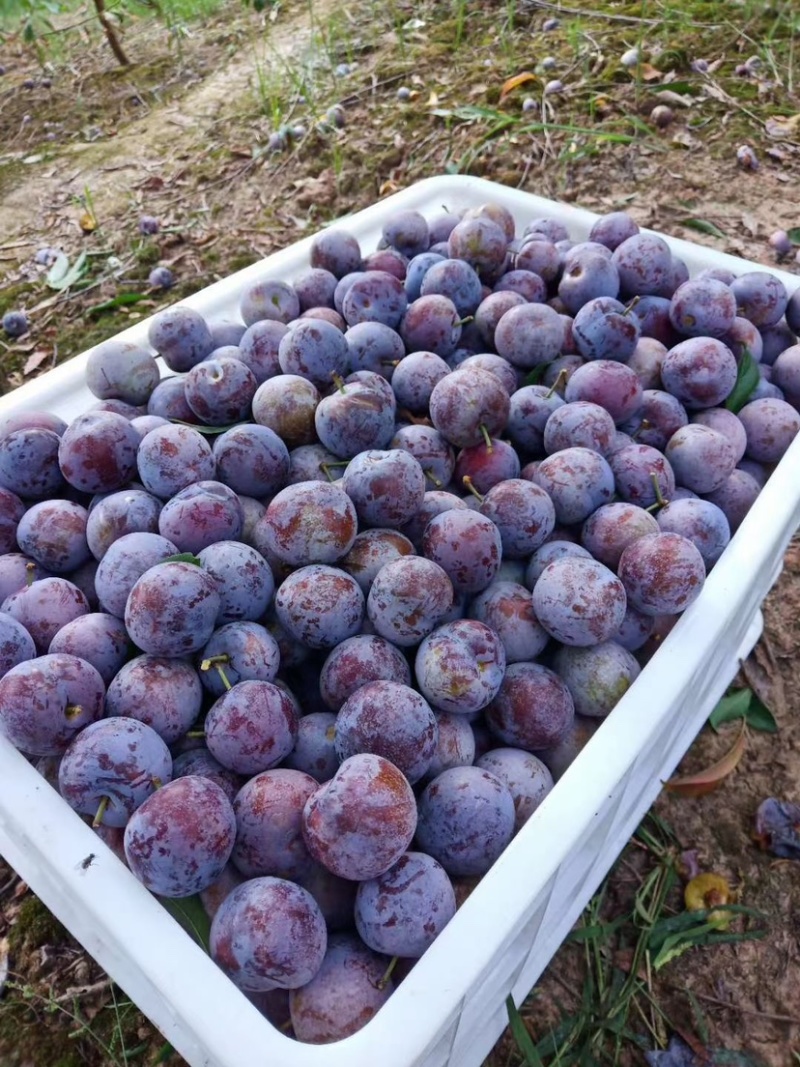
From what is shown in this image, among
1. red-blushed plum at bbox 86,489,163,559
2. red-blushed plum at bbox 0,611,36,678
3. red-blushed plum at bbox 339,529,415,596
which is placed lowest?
red-blushed plum at bbox 339,529,415,596

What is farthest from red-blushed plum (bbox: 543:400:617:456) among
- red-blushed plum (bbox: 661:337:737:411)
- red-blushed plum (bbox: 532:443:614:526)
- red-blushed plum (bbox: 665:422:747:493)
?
red-blushed plum (bbox: 661:337:737:411)

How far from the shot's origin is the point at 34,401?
1787 mm

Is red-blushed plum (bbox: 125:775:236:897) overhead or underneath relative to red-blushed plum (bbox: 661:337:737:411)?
overhead

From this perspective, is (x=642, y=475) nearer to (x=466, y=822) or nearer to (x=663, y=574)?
(x=663, y=574)

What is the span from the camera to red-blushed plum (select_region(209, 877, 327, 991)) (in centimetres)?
96

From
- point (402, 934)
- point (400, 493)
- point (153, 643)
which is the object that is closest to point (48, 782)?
point (153, 643)

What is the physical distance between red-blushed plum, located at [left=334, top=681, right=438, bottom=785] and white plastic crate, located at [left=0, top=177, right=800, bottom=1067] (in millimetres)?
173

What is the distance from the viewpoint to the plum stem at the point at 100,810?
108cm

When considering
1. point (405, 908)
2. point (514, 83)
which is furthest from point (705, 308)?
point (514, 83)

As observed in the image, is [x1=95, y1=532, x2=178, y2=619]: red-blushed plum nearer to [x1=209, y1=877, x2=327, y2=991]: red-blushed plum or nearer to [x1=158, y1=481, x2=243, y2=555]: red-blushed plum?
[x1=158, y1=481, x2=243, y2=555]: red-blushed plum

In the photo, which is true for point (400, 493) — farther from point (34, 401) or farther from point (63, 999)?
point (63, 999)

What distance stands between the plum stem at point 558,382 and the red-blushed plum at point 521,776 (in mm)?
754

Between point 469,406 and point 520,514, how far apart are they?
0.24 m

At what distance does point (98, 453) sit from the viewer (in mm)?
1456
